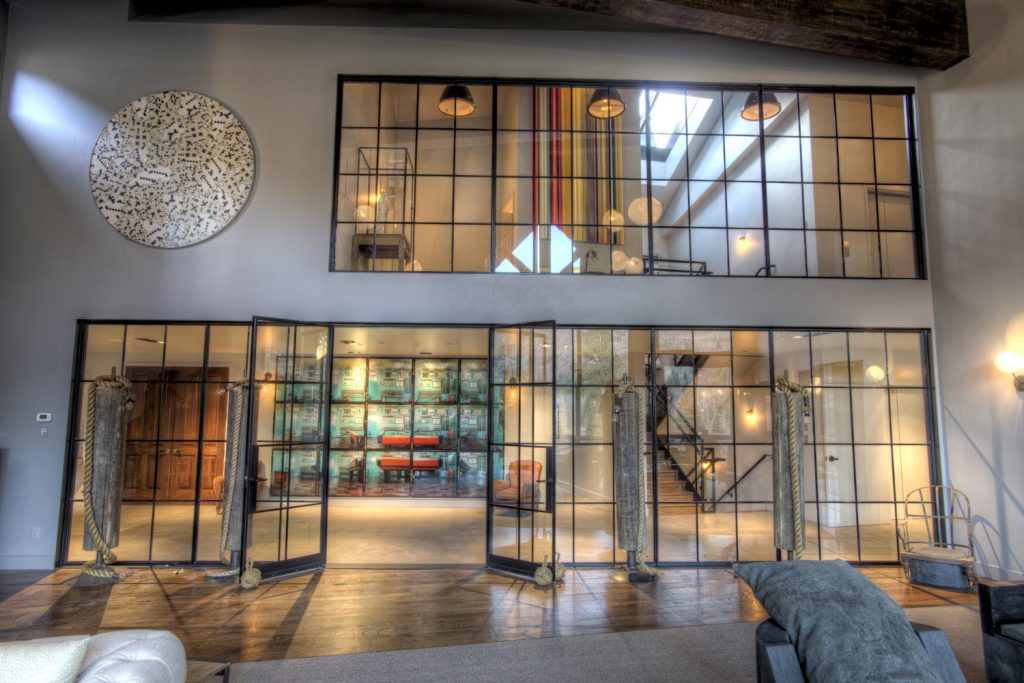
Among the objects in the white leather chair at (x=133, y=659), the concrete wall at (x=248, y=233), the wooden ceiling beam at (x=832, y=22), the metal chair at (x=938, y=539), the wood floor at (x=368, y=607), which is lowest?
the wood floor at (x=368, y=607)

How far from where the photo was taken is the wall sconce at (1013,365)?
207 inches

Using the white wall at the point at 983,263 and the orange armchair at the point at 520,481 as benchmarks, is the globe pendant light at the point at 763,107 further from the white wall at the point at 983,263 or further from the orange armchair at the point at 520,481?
the orange armchair at the point at 520,481

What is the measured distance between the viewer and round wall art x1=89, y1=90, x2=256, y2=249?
6039 millimetres

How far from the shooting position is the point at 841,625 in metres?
2.27

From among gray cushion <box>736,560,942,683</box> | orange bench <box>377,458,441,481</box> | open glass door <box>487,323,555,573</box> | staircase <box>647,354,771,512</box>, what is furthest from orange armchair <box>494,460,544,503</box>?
orange bench <box>377,458,441,481</box>

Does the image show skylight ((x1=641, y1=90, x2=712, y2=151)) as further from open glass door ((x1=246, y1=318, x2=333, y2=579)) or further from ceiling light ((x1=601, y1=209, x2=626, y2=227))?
open glass door ((x1=246, y1=318, x2=333, y2=579))

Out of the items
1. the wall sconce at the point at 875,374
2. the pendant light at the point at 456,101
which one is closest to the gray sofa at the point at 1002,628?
the wall sconce at the point at 875,374

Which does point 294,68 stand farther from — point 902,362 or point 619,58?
point 902,362

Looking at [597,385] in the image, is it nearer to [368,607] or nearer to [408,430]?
[368,607]

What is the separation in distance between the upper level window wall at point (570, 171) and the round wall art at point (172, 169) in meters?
1.16

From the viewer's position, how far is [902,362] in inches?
250

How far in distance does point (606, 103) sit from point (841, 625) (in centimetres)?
562

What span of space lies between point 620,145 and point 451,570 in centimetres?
566

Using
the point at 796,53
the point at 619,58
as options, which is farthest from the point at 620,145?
the point at 796,53
